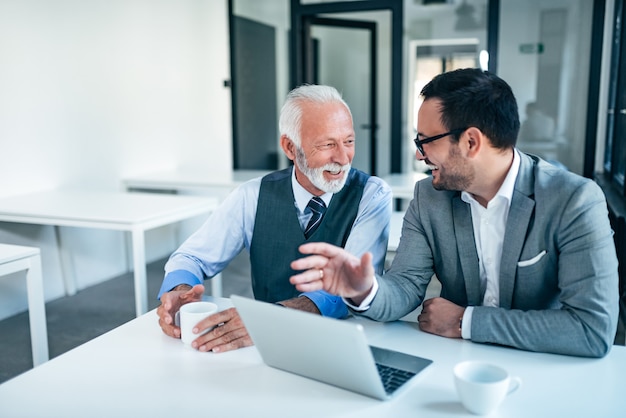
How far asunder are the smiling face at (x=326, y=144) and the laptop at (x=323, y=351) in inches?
29.1

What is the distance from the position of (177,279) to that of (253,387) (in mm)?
641

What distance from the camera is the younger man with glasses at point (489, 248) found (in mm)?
1229

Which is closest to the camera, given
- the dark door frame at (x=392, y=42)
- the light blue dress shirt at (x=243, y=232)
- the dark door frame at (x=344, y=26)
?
the light blue dress shirt at (x=243, y=232)

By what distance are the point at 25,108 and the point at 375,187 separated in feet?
8.57

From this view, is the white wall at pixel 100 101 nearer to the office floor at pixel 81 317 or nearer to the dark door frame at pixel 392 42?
the office floor at pixel 81 317

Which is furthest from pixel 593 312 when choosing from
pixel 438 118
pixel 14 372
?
pixel 14 372

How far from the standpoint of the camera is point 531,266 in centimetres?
137

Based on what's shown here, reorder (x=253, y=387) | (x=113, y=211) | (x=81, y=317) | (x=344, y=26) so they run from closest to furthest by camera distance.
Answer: (x=253, y=387) < (x=113, y=211) < (x=81, y=317) < (x=344, y=26)

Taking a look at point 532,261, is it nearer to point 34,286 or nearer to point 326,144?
point 326,144

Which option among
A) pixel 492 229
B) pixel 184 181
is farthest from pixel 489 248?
pixel 184 181

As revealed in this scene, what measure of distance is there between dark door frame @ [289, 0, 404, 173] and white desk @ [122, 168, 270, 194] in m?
1.39

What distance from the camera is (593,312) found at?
4.01ft

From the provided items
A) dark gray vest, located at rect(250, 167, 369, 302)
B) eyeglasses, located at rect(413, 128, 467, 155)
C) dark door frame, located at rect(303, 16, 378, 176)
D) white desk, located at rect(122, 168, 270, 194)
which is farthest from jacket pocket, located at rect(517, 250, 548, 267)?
dark door frame, located at rect(303, 16, 378, 176)

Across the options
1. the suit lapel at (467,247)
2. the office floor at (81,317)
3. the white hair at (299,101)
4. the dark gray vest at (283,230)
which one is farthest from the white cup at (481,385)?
the office floor at (81,317)
